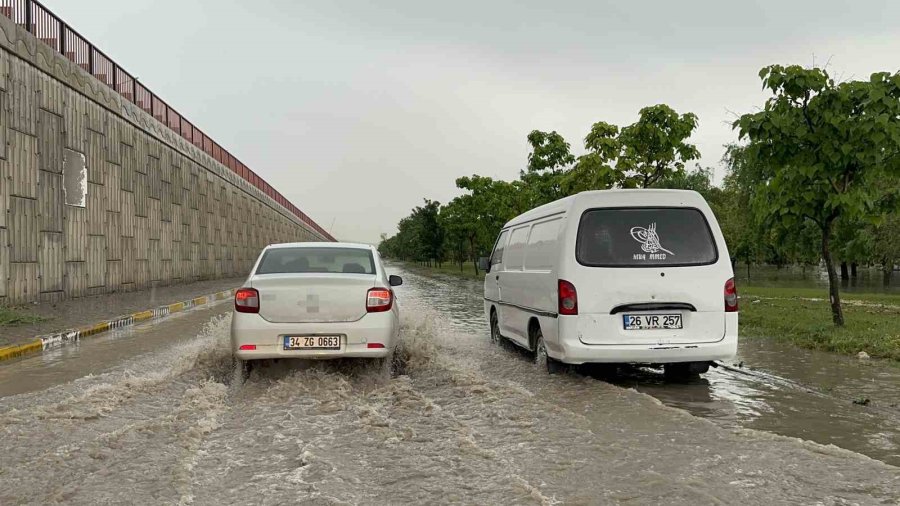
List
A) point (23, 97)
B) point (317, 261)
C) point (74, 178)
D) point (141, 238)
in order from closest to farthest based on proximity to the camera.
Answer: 1. point (317, 261)
2. point (23, 97)
3. point (74, 178)
4. point (141, 238)

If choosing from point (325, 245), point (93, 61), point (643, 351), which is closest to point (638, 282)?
point (643, 351)

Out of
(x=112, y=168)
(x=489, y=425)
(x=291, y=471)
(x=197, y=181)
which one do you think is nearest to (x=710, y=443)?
(x=489, y=425)

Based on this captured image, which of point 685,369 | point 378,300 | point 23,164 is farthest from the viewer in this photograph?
point 23,164

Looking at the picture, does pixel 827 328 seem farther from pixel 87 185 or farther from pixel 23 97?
pixel 87 185

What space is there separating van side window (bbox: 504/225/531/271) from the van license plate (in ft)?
6.85

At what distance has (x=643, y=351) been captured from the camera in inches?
268

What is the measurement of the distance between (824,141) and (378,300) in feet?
26.1

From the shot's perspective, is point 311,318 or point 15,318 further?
point 15,318

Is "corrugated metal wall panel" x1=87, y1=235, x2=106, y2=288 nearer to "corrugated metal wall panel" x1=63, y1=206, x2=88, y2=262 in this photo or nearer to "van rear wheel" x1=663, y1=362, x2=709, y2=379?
"corrugated metal wall panel" x1=63, y1=206, x2=88, y2=262

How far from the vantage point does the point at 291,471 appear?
A: 428 cm

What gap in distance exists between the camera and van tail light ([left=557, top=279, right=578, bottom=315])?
22.6 feet

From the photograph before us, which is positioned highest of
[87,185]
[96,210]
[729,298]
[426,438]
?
[87,185]

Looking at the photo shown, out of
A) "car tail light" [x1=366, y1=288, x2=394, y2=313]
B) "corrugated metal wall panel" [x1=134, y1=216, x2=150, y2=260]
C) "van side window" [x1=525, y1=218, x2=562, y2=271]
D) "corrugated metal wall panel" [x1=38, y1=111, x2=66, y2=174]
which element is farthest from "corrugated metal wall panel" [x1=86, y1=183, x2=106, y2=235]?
"van side window" [x1=525, y1=218, x2=562, y2=271]

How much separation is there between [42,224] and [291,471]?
1416 cm
